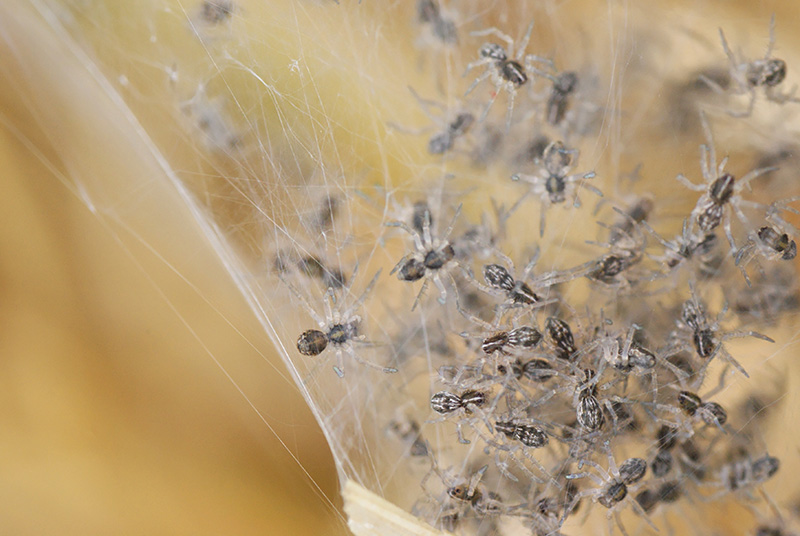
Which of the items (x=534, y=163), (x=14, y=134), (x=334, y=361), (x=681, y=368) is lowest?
(x=681, y=368)

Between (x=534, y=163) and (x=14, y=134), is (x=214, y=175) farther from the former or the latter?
(x=534, y=163)

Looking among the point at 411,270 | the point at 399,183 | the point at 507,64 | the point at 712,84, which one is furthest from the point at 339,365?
the point at 712,84

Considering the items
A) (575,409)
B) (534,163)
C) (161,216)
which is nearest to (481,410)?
(575,409)

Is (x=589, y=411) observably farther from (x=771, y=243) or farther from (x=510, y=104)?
(x=510, y=104)

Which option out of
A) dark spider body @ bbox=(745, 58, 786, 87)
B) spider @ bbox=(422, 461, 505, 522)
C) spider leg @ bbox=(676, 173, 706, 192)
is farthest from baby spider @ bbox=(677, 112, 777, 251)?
spider @ bbox=(422, 461, 505, 522)

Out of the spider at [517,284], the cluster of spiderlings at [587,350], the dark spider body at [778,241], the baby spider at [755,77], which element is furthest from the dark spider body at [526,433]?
the baby spider at [755,77]

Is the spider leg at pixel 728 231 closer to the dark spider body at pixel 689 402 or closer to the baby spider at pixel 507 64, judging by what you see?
the dark spider body at pixel 689 402
